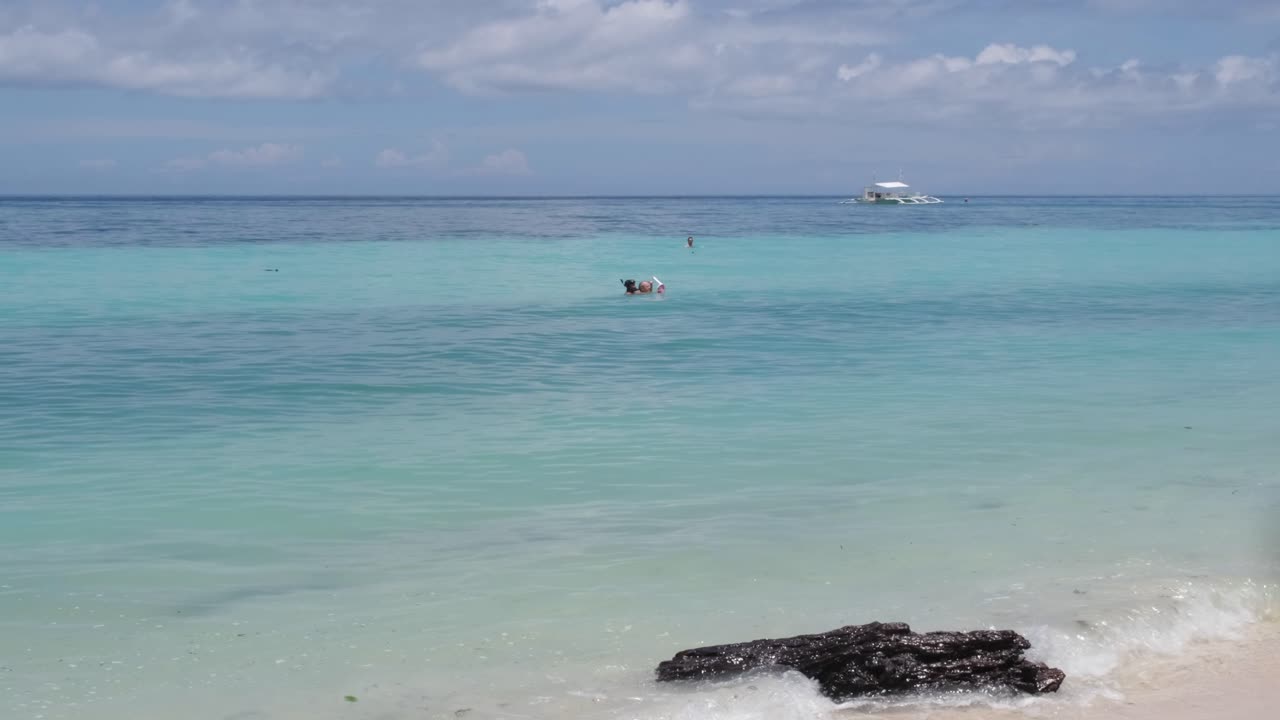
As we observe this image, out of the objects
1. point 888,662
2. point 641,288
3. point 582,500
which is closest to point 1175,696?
point 888,662

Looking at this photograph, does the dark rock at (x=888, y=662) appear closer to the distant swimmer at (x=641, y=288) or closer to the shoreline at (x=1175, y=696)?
the shoreline at (x=1175, y=696)

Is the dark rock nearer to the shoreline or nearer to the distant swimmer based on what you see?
the shoreline

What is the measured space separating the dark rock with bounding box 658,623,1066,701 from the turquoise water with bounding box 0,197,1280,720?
7.6 inches

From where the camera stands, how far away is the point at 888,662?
20.8 feet

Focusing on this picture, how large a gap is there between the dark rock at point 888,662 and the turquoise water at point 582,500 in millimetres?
192

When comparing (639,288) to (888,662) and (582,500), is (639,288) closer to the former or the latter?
(582,500)

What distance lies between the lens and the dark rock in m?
6.32

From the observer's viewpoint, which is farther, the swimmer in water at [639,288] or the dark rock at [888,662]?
the swimmer in water at [639,288]

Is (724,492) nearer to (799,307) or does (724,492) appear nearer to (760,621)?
(760,621)

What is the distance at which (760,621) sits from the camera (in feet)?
24.9

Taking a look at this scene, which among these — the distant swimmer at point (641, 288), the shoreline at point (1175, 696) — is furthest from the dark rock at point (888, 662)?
the distant swimmer at point (641, 288)

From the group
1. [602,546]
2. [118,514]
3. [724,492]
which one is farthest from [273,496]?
[724,492]

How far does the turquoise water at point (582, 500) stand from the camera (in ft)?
23.0

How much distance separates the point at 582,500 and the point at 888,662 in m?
4.34
